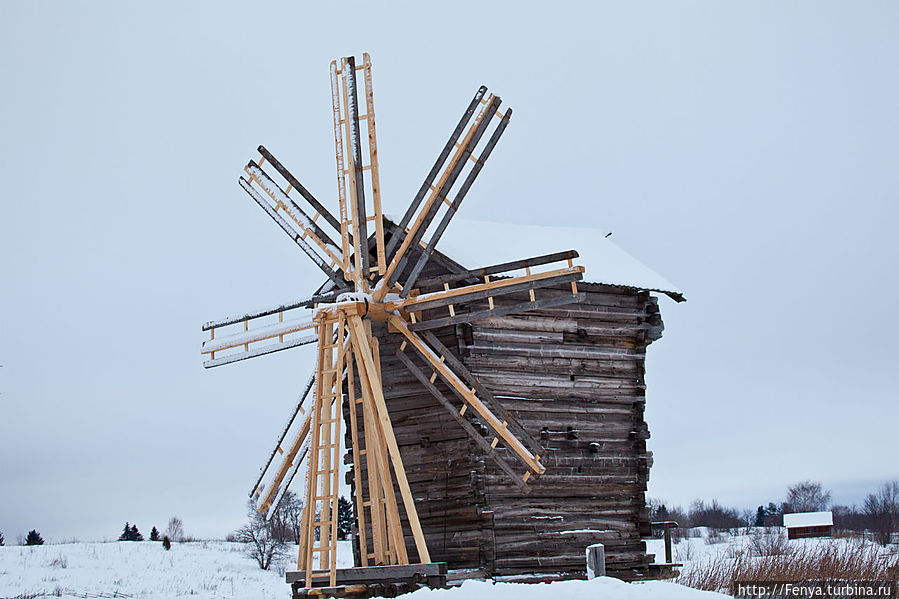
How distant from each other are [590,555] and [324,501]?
3.84m

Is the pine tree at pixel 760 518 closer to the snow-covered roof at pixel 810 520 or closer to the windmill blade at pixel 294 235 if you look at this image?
the snow-covered roof at pixel 810 520

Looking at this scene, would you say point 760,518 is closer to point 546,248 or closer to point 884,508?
point 884,508

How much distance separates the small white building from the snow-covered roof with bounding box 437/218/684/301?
3759cm

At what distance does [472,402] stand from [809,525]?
43583 millimetres

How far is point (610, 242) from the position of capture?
62.7 feet

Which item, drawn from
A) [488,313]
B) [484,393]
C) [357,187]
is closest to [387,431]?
[484,393]

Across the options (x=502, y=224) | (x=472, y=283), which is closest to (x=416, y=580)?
(x=472, y=283)

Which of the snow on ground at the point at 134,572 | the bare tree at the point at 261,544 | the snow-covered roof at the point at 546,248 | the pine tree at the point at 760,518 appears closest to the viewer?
the snow-covered roof at the point at 546,248

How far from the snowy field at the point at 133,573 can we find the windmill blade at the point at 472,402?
8929 mm

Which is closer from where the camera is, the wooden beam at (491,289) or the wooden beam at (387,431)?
the wooden beam at (387,431)

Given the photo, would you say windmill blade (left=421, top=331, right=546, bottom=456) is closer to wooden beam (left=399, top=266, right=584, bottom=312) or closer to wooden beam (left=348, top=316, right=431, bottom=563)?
wooden beam (left=399, top=266, right=584, bottom=312)

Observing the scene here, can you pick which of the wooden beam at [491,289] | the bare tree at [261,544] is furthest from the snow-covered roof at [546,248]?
the bare tree at [261,544]

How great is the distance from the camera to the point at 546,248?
1775 cm

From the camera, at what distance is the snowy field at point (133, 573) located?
2083cm
